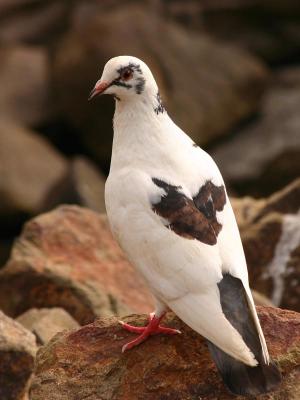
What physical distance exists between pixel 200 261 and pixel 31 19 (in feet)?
52.0

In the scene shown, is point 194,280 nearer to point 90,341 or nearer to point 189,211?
point 189,211

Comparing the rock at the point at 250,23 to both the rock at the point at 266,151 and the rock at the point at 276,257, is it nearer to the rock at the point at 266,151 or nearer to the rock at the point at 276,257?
the rock at the point at 266,151

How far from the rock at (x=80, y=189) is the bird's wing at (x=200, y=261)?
917cm

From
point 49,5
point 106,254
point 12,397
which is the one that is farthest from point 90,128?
point 12,397

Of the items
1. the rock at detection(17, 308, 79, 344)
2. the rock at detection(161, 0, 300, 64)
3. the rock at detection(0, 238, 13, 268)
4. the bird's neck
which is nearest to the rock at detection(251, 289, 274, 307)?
the rock at detection(17, 308, 79, 344)

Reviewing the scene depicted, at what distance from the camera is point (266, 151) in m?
18.9

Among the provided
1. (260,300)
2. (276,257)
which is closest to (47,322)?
(260,300)

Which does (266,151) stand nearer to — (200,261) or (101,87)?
(101,87)

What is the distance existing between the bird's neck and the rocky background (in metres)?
1.10

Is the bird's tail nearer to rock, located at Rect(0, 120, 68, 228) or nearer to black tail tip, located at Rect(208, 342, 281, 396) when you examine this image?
black tail tip, located at Rect(208, 342, 281, 396)

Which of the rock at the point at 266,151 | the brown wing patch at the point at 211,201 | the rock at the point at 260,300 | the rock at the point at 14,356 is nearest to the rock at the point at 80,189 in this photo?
the rock at the point at 266,151

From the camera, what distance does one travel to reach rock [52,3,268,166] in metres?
18.6

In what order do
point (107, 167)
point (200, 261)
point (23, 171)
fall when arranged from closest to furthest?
point (200, 261) < point (23, 171) < point (107, 167)

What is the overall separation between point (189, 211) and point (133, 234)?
371mm
